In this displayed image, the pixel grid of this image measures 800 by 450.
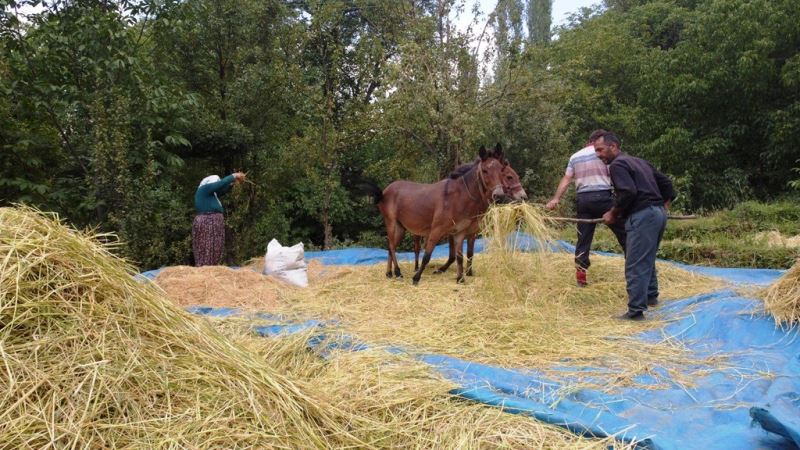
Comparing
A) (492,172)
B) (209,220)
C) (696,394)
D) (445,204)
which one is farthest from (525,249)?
(209,220)

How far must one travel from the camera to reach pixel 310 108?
9.23 meters

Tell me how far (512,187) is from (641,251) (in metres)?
1.56

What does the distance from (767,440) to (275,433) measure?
6.93 ft

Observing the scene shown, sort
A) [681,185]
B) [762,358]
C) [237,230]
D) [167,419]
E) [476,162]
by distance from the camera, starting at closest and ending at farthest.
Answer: [167,419] → [762,358] → [476,162] → [237,230] → [681,185]

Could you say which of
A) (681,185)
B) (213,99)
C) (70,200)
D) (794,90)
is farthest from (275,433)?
(794,90)

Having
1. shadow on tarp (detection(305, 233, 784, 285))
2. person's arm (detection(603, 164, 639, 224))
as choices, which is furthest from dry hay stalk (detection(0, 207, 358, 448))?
person's arm (detection(603, 164, 639, 224))

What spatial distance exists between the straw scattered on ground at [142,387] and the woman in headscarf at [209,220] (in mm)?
4403

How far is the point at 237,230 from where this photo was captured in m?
8.82

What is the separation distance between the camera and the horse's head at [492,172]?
218 inches

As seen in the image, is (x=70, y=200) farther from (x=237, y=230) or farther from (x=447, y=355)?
(x=447, y=355)

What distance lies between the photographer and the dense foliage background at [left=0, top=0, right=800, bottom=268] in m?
6.79

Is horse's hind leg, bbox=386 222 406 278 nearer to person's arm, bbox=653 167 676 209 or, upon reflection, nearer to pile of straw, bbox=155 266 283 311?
pile of straw, bbox=155 266 283 311

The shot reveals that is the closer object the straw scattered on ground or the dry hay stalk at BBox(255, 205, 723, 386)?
the straw scattered on ground

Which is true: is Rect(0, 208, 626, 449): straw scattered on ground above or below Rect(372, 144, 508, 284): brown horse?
below
